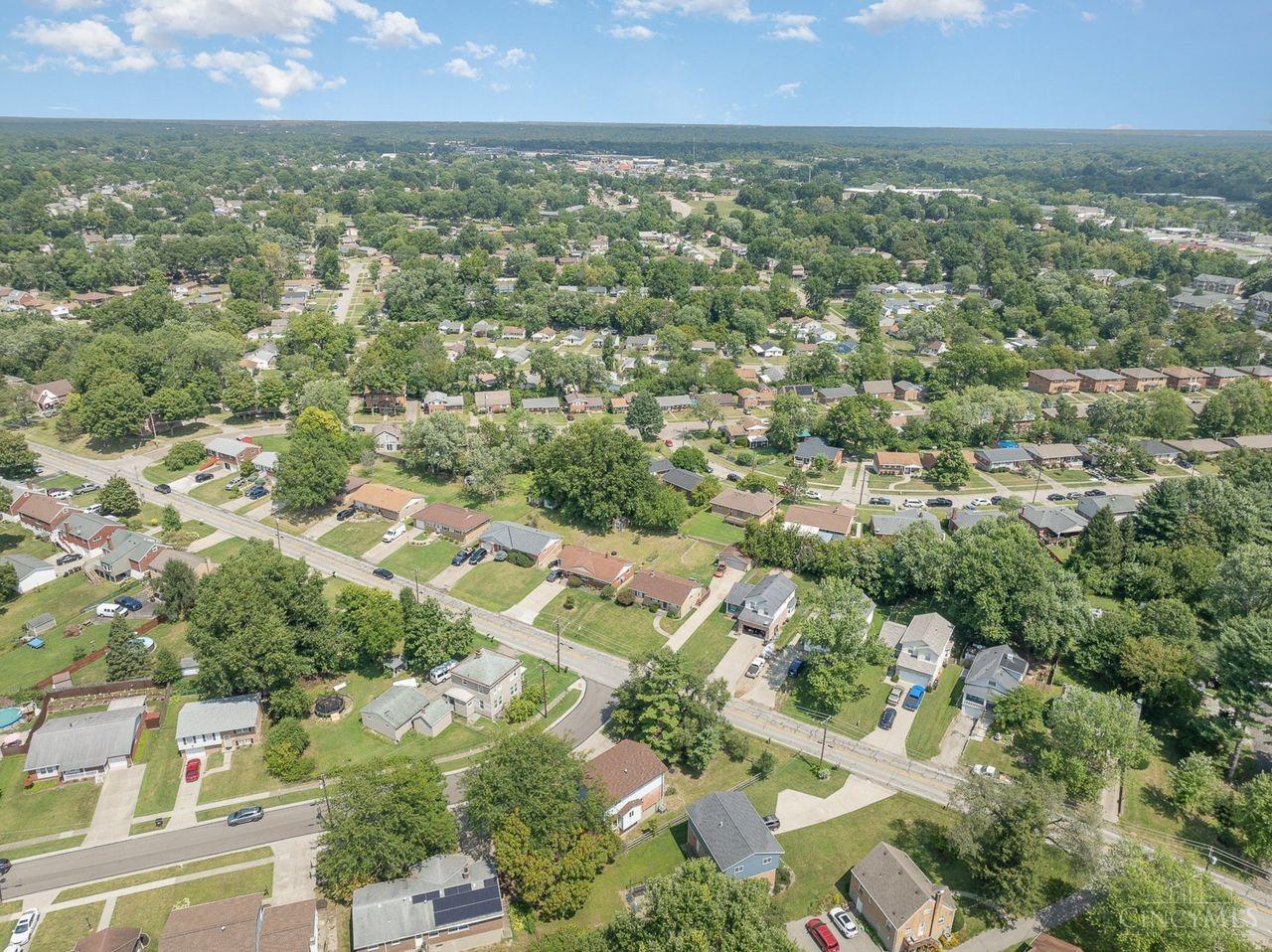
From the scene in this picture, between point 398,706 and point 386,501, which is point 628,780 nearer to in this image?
point 398,706

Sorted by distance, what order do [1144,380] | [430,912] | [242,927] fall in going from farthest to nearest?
1. [1144,380]
2. [430,912]
3. [242,927]

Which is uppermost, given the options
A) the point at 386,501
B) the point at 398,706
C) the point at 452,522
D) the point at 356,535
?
the point at 386,501

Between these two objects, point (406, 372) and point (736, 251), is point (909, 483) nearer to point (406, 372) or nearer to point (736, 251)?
point (406, 372)

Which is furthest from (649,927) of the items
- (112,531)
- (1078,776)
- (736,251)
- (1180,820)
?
(736,251)

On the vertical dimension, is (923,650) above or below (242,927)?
above

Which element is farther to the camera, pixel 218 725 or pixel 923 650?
pixel 923 650

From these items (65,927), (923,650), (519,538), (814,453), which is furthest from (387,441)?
(923,650)

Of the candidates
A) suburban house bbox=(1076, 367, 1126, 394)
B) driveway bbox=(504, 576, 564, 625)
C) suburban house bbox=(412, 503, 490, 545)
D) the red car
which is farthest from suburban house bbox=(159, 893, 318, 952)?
suburban house bbox=(1076, 367, 1126, 394)
